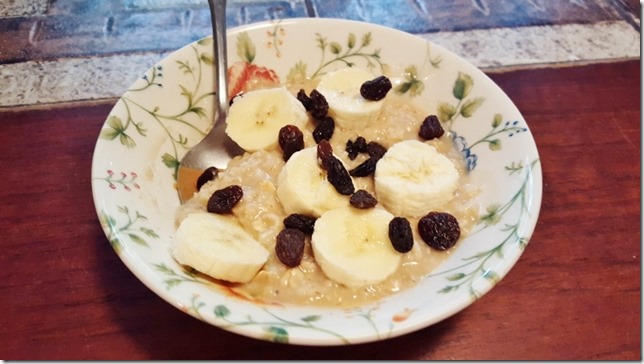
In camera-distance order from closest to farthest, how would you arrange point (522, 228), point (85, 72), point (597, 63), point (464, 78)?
point (522, 228) → point (464, 78) → point (85, 72) → point (597, 63)

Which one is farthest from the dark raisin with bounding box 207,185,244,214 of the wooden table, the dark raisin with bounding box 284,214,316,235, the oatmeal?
the wooden table

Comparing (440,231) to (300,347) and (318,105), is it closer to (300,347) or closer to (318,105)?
(300,347)

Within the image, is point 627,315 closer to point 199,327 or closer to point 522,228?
point 522,228

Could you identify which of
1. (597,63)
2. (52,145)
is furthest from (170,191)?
(597,63)

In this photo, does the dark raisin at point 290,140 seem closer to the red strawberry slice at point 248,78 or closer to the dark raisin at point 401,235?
the red strawberry slice at point 248,78

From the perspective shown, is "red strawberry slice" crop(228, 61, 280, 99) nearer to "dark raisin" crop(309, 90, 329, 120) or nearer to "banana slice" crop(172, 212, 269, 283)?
"dark raisin" crop(309, 90, 329, 120)
